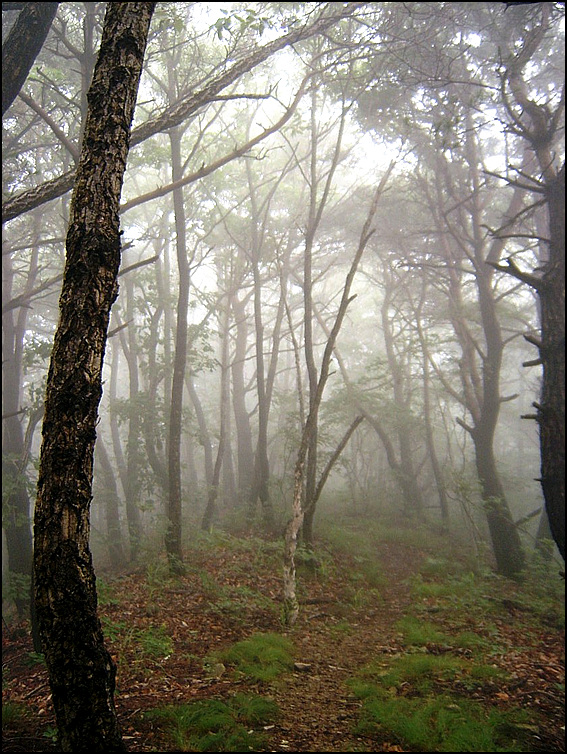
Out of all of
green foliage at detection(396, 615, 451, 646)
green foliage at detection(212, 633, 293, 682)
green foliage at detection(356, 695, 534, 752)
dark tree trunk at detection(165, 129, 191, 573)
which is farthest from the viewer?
dark tree trunk at detection(165, 129, 191, 573)

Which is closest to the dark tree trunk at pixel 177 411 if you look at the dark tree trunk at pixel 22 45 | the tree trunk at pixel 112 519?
the dark tree trunk at pixel 22 45

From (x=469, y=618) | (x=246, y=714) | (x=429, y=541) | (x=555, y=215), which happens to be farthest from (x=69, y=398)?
(x=429, y=541)

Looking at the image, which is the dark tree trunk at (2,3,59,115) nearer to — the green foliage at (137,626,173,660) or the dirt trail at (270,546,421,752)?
the green foliage at (137,626,173,660)

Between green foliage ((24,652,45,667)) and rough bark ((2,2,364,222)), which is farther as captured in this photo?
green foliage ((24,652,45,667))

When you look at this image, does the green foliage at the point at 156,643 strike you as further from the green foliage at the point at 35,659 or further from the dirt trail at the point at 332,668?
the dirt trail at the point at 332,668

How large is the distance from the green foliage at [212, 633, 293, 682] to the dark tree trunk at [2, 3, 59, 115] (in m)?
7.35

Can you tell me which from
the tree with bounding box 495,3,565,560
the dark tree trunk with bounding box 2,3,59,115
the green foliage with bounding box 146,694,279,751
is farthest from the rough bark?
the green foliage with bounding box 146,694,279,751

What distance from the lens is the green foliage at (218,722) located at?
351 centimetres

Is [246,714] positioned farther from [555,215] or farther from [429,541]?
[429,541]

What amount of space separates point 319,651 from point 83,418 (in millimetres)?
5074

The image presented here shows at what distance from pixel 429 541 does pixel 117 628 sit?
33.6 feet

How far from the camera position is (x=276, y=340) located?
14812 mm

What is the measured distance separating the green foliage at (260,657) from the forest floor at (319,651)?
0.06m

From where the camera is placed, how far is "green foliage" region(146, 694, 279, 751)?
11.5 ft
